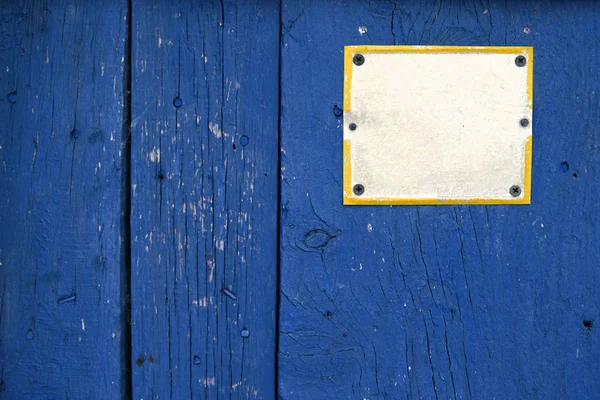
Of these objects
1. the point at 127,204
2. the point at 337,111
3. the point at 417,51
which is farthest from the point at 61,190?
the point at 417,51

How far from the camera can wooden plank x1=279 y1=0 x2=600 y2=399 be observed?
3.28 ft

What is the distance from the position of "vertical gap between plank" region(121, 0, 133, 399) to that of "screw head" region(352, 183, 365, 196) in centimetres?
45

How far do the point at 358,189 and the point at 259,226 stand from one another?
0.70 ft

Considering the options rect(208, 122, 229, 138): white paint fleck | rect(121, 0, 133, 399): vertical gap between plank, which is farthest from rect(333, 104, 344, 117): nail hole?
rect(121, 0, 133, 399): vertical gap between plank

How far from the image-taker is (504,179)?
100 cm

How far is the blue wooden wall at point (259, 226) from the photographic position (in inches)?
39.1

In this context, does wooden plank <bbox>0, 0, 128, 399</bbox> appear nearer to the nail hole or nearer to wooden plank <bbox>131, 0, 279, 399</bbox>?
wooden plank <bbox>131, 0, 279, 399</bbox>

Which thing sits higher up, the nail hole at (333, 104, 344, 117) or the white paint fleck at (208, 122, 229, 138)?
the nail hole at (333, 104, 344, 117)

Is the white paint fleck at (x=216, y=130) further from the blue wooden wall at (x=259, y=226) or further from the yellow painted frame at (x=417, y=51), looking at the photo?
the yellow painted frame at (x=417, y=51)

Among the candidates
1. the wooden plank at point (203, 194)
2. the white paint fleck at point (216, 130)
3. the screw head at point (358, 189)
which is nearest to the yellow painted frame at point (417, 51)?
the screw head at point (358, 189)

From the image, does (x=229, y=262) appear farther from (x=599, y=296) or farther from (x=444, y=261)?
(x=599, y=296)

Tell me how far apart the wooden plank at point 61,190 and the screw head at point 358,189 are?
46cm

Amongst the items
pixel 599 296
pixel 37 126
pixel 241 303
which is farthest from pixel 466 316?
pixel 37 126

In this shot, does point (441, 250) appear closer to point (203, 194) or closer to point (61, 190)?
point (203, 194)
